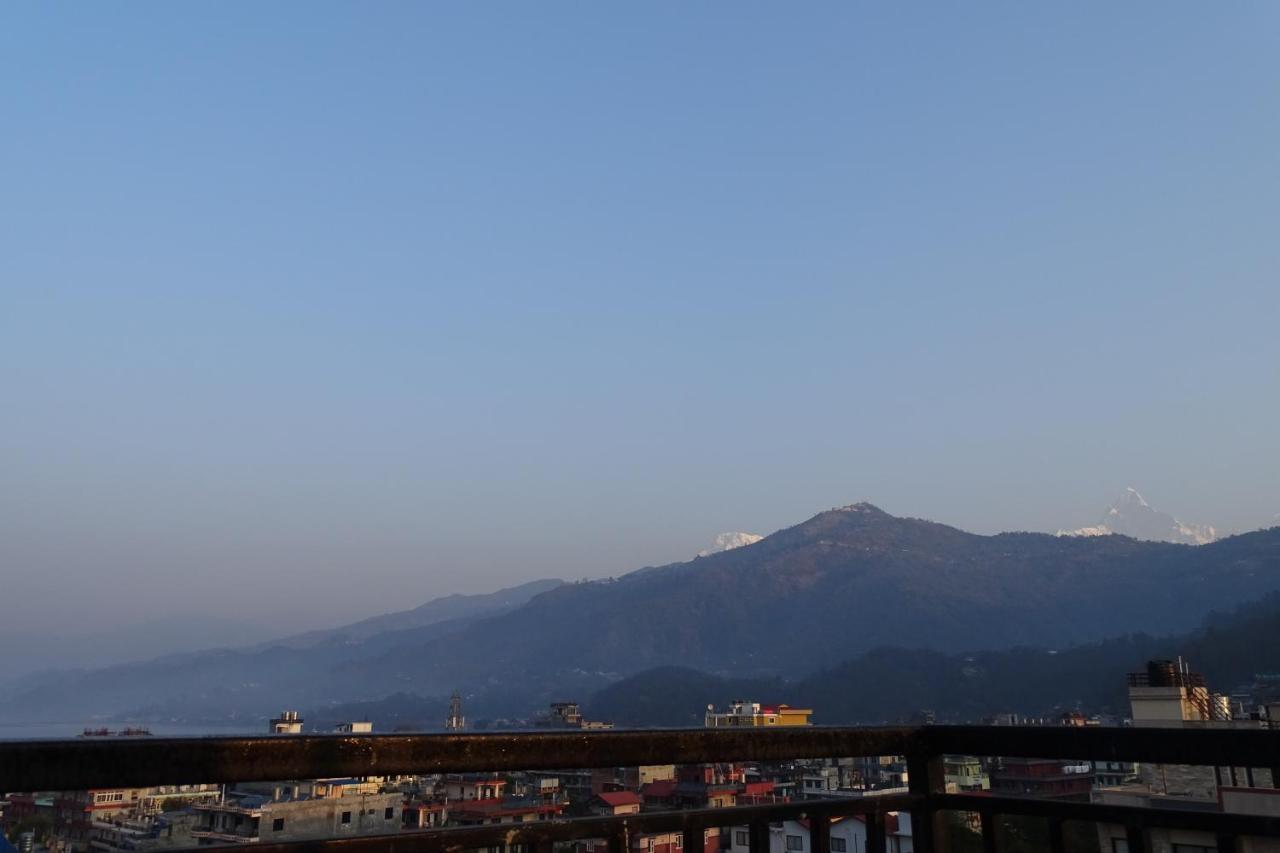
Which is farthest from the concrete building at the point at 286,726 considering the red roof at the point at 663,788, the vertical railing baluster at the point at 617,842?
the red roof at the point at 663,788

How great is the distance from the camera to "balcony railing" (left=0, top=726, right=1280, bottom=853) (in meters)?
1.43

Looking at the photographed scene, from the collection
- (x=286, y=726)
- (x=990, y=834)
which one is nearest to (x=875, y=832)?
(x=990, y=834)

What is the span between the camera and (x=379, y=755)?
1606mm

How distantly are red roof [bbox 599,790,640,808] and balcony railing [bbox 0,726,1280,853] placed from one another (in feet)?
1.51

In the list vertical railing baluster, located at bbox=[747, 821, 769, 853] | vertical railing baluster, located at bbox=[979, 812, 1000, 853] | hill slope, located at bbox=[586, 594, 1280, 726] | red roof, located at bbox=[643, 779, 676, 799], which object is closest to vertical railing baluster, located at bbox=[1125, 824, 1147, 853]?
vertical railing baluster, located at bbox=[979, 812, 1000, 853]

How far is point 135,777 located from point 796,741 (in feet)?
4.63

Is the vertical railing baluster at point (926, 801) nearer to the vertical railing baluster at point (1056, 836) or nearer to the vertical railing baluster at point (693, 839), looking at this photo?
the vertical railing baluster at point (1056, 836)

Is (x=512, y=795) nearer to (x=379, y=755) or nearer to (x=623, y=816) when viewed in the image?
(x=623, y=816)

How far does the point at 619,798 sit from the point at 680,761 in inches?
37.2

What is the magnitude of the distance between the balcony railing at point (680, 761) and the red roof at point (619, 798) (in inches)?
18.1

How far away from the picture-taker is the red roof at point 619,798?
97.9 inches

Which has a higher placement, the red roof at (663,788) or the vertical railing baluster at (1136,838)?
the vertical railing baluster at (1136,838)

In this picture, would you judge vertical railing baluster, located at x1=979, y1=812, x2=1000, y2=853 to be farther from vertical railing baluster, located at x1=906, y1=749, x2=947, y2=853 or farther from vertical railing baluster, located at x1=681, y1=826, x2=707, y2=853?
vertical railing baluster, located at x1=681, y1=826, x2=707, y2=853

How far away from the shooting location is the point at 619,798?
9.20 feet
